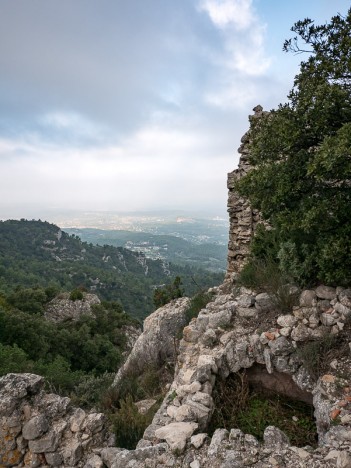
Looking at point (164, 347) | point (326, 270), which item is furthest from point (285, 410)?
point (164, 347)

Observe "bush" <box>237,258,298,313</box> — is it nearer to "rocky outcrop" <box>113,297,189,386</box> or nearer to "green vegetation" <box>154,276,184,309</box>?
"rocky outcrop" <box>113,297,189,386</box>

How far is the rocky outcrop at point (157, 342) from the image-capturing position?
824 centimetres

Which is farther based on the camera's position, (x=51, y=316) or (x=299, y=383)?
(x=51, y=316)

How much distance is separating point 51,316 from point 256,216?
29157mm

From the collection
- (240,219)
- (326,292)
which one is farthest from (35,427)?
(240,219)

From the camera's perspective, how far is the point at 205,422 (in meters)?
4.24

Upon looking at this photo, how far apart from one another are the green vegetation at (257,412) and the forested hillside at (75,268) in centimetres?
2850

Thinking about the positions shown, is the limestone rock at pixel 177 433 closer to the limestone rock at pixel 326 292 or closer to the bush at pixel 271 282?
the bush at pixel 271 282

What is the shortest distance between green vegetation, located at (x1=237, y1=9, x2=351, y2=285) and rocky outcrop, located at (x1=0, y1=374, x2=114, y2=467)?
4617 mm

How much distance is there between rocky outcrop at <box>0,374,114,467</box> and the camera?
175 inches

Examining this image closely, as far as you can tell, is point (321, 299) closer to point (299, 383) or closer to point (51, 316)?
point (299, 383)

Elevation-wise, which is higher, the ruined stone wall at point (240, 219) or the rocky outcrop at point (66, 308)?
the ruined stone wall at point (240, 219)

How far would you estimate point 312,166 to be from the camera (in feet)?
13.2

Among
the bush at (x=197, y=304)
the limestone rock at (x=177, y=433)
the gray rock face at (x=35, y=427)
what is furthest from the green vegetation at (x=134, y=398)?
the bush at (x=197, y=304)
